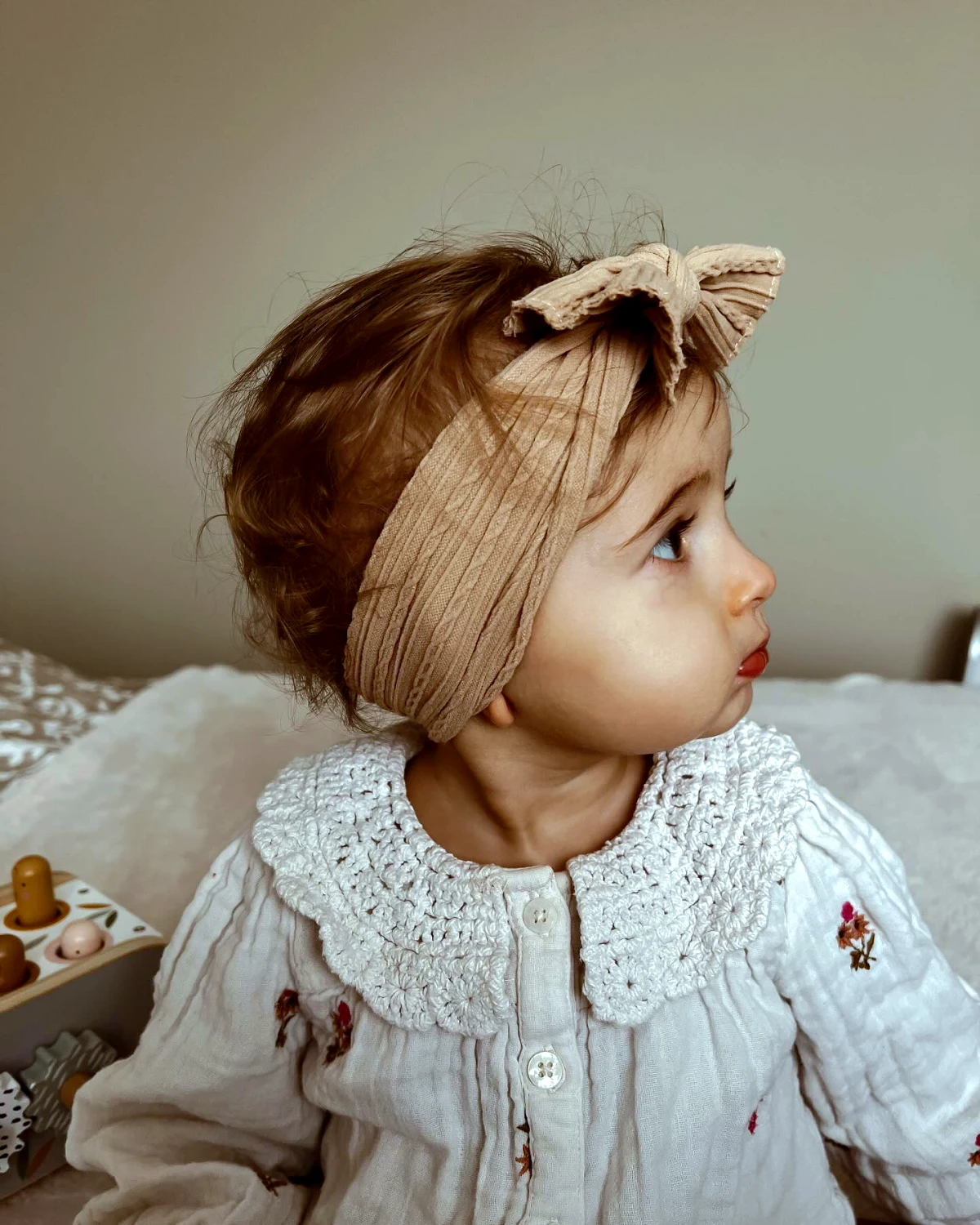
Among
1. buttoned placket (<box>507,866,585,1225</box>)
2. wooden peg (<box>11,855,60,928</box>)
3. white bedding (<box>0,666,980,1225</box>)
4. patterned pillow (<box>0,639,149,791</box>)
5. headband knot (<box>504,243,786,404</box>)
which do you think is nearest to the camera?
headband knot (<box>504,243,786,404</box>)

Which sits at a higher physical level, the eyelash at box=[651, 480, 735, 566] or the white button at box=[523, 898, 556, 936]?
the eyelash at box=[651, 480, 735, 566]

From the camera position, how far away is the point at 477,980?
2.29 feet

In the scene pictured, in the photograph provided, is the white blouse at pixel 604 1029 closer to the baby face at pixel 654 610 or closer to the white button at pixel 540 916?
the white button at pixel 540 916

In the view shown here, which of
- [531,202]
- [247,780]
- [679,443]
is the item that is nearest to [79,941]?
[247,780]

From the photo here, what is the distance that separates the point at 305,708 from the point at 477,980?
77 cm

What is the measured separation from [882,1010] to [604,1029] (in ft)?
0.61

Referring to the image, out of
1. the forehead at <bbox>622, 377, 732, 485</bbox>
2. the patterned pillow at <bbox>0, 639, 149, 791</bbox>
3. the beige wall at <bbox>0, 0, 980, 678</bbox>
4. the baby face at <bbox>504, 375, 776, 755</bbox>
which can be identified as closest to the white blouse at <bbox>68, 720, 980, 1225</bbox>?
the baby face at <bbox>504, 375, 776, 755</bbox>

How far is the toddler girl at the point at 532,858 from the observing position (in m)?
0.62

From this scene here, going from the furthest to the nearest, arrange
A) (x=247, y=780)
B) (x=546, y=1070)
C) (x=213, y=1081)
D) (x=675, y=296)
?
(x=247, y=780) → (x=213, y=1081) → (x=546, y=1070) → (x=675, y=296)

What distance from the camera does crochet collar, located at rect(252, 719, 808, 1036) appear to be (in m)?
0.69

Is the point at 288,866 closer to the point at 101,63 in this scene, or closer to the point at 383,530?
the point at 383,530

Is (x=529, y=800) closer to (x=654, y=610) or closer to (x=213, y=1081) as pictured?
(x=654, y=610)

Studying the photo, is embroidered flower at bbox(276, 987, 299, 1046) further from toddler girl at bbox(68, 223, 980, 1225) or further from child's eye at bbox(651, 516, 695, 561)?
child's eye at bbox(651, 516, 695, 561)

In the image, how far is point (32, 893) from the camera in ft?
3.09
